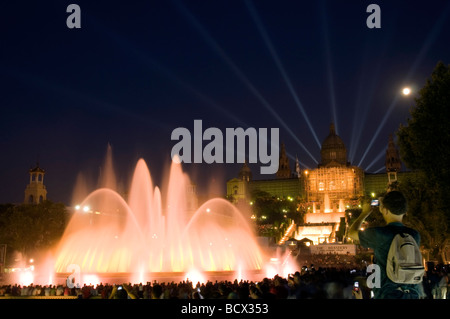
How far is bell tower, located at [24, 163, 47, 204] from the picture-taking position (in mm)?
92000

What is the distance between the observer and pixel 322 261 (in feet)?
136

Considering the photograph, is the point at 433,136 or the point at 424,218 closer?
the point at 433,136

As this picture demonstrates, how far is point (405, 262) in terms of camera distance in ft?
18.5

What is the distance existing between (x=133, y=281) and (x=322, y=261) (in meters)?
23.3

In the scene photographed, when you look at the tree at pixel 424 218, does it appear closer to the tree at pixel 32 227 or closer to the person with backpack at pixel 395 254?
the person with backpack at pixel 395 254

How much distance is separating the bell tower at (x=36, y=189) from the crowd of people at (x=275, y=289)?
→ 80.4 m

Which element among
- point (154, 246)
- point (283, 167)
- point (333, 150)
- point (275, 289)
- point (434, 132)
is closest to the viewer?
point (275, 289)

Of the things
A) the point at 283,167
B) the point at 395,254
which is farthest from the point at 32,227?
the point at 283,167

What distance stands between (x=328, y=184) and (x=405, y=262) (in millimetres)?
137481

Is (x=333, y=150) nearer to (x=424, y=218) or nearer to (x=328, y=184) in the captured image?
(x=328, y=184)

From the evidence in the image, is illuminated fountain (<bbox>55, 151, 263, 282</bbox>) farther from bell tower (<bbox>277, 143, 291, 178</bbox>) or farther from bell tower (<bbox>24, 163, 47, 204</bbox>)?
bell tower (<bbox>277, 143, 291, 178</bbox>)

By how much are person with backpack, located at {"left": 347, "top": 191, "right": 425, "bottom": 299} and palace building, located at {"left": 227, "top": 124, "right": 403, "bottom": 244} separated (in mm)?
104567
